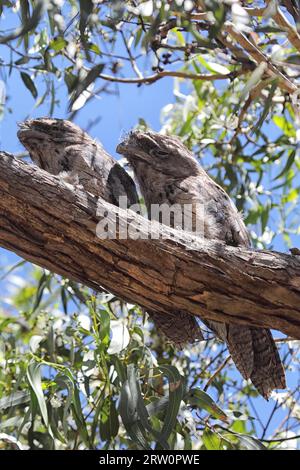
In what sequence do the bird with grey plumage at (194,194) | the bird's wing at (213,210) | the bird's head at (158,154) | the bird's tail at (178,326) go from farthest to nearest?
the bird's head at (158,154) < the bird's wing at (213,210) < the bird with grey plumage at (194,194) < the bird's tail at (178,326)

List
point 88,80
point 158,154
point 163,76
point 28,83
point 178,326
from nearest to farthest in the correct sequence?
point 88,80, point 178,326, point 158,154, point 28,83, point 163,76

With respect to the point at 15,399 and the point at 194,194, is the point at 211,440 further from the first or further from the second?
the point at 194,194

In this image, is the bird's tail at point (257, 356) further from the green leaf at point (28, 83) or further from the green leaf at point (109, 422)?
the green leaf at point (28, 83)

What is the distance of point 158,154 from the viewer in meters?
3.60

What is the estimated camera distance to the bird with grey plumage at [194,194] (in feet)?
10.6

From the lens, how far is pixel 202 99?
532cm

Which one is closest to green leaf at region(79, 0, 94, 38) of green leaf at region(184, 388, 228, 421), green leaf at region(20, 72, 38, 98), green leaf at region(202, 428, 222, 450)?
green leaf at region(184, 388, 228, 421)

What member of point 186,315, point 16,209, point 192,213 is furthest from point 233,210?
point 16,209

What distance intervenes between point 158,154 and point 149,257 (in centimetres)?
92

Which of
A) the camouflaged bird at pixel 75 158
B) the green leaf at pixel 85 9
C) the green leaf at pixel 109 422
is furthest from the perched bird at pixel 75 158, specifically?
the green leaf at pixel 85 9

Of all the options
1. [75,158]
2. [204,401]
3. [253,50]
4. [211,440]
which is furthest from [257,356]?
[253,50]

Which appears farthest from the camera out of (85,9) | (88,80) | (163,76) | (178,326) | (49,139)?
(163,76)
